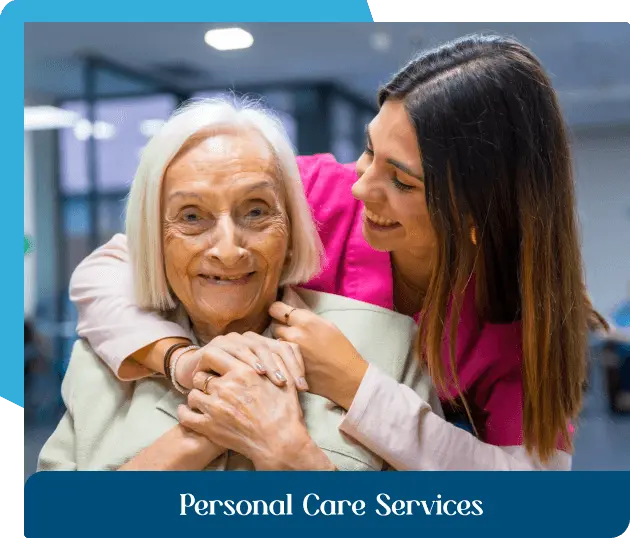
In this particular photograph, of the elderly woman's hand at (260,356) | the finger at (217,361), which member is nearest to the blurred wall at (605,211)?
the elderly woman's hand at (260,356)

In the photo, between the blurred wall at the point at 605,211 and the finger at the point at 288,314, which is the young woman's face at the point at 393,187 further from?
the blurred wall at the point at 605,211

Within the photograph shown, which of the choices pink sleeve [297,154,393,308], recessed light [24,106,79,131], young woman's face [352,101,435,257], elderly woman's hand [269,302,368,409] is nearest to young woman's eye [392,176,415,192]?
young woman's face [352,101,435,257]

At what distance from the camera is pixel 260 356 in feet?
4.35

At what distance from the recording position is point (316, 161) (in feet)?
4.91

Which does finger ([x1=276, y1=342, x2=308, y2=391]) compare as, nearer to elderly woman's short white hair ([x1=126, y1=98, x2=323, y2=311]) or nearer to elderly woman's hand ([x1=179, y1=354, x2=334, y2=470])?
elderly woman's hand ([x1=179, y1=354, x2=334, y2=470])

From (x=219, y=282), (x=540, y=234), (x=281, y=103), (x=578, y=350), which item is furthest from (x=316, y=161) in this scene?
(x=578, y=350)

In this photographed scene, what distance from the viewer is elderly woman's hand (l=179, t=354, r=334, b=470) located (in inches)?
51.0

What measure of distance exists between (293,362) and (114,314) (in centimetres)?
36

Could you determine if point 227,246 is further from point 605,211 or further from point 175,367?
point 605,211

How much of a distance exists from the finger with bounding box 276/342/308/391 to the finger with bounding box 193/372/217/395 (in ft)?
0.41
